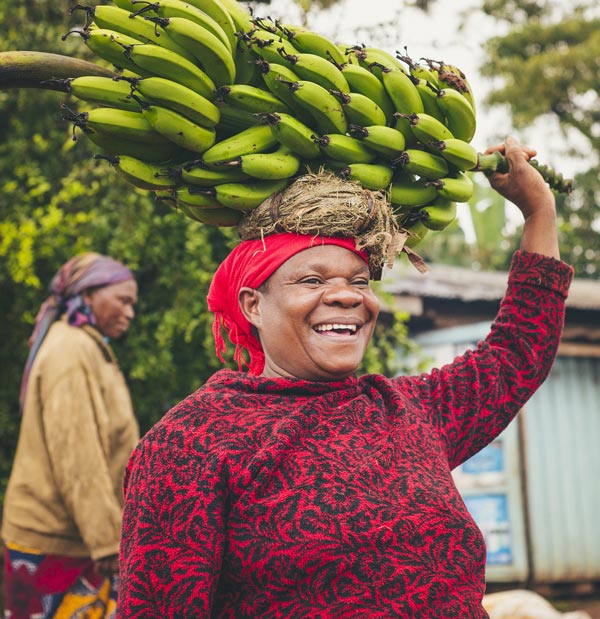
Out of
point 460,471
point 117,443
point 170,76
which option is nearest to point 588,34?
point 460,471

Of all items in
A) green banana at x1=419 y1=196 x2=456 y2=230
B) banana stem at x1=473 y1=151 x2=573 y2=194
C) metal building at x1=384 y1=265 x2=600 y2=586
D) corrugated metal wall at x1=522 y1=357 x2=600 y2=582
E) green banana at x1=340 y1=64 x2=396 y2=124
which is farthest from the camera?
corrugated metal wall at x1=522 y1=357 x2=600 y2=582

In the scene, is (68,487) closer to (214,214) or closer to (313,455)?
(214,214)

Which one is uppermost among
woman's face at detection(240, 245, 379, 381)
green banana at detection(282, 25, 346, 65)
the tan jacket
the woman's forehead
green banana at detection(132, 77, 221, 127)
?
green banana at detection(282, 25, 346, 65)

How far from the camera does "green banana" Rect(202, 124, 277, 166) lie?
2064mm

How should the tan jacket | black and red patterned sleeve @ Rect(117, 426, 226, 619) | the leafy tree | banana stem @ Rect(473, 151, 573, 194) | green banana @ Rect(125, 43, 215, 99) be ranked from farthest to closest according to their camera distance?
the leafy tree → the tan jacket → banana stem @ Rect(473, 151, 573, 194) → green banana @ Rect(125, 43, 215, 99) → black and red patterned sleeve @ Rect(117, 426, 226, 619)

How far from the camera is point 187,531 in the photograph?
181 centimetres

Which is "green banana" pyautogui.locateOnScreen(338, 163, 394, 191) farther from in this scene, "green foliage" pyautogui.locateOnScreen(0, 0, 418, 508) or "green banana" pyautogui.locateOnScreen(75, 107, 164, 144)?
"green foliage" pyautogui.locateOnScreen(0, 0, 418, 508)

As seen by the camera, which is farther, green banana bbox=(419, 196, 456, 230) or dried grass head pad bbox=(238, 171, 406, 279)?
green banana bbox=(419, 196, 456, 230)

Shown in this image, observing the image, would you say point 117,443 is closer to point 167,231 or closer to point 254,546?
point 167,231

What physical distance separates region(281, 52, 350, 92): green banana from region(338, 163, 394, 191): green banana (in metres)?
0.20

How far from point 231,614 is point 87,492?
2021 mm

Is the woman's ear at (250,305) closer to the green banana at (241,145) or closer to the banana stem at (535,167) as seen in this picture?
the green banana at (241,145)

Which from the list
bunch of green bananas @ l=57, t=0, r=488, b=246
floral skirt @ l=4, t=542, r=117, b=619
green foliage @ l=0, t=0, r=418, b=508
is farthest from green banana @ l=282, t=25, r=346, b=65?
green foliage @ l=0, t=0, r=418, b=508

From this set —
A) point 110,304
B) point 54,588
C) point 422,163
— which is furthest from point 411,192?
point 54,588
